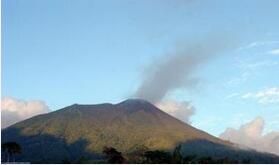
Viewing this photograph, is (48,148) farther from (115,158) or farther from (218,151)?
(115,158)

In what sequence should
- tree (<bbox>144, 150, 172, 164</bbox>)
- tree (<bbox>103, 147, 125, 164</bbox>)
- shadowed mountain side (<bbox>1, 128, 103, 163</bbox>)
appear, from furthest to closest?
shadowed mountain side (<bbox>1, 128, 103, 163</bbox>), tree (<bbox>144, 150, 172, 164</bbox>), tree (<bbox>103, 147, 125, 164</bbox>)

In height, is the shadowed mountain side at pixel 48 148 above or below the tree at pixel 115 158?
above

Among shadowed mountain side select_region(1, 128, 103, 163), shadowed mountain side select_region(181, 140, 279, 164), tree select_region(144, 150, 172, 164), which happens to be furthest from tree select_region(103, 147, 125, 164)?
shadowed mountain side select_region(181, 140, 279, 164)

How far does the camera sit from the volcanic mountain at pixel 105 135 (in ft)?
81.4

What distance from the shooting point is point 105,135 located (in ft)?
89.0

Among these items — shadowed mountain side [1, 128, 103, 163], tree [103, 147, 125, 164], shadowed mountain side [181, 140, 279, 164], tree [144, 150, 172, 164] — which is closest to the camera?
tree [103, 147, 125, 164]

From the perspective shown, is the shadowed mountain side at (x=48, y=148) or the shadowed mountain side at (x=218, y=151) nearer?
the shadowed mountain side at (x=48, y=148)

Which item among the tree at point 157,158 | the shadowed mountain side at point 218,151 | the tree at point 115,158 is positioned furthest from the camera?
the shadowed mountain side at point 218,151

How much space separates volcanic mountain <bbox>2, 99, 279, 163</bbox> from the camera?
977 inches

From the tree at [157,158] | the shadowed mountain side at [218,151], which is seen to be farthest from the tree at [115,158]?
the shadowed mountain side at [218,151]

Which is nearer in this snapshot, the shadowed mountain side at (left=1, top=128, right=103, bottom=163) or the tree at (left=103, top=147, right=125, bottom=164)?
the tree at (left=103, top=147, right=125, bottom=164)

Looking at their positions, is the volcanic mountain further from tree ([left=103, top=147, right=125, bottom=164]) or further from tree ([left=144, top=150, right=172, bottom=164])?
tree ([left=144, top=150, right=172, bottom=164])

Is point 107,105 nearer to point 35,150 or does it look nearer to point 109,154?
point 35,150

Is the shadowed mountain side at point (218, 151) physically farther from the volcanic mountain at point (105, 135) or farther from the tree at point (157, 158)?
the tree at point (157, 158)
